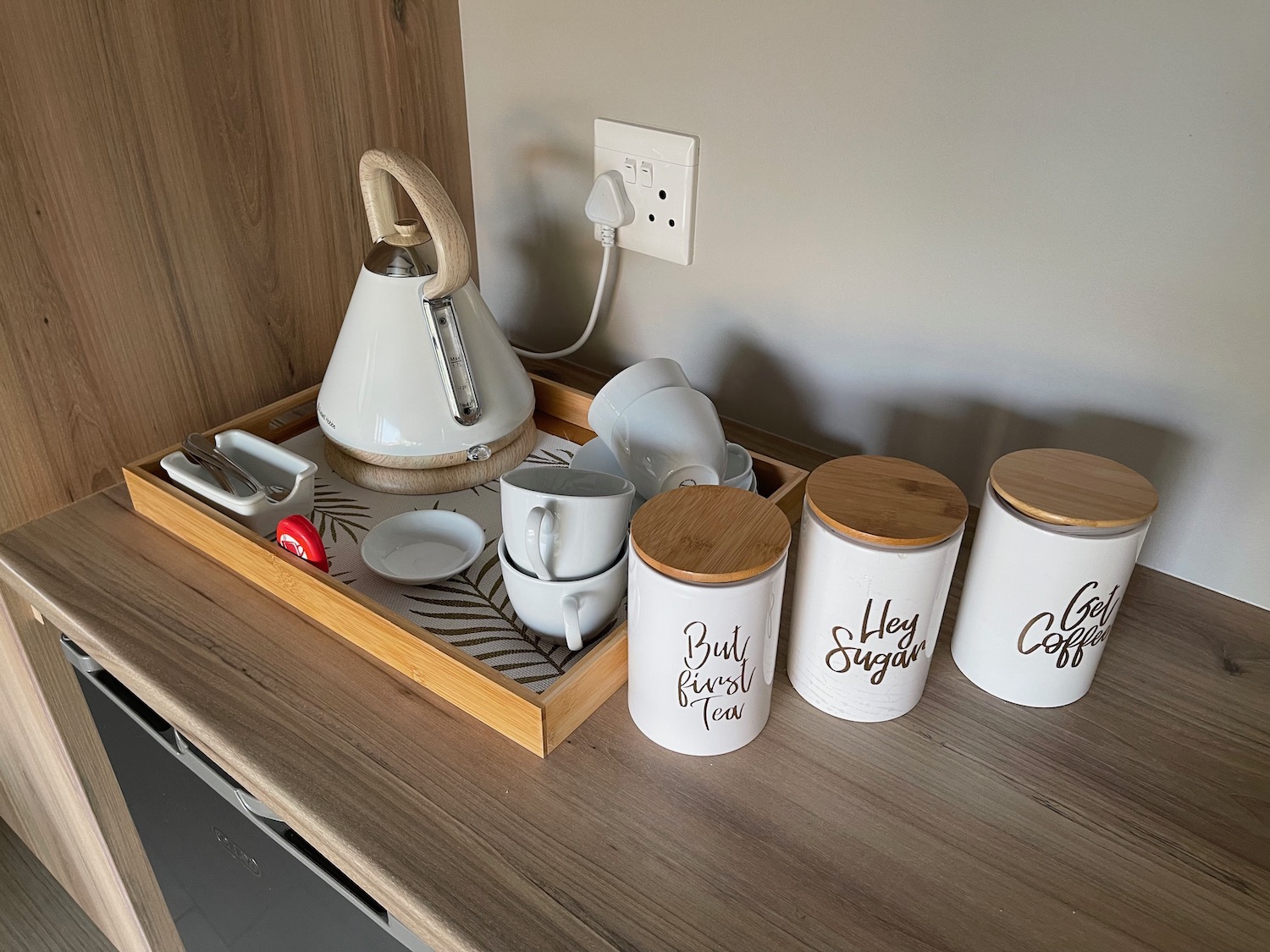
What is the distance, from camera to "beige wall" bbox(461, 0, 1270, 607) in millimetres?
638

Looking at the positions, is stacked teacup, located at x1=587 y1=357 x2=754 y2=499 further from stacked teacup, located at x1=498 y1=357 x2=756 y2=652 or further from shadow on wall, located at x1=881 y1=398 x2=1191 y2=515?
shadow on wall, located at x1=881 y1=398 x2=1191 y2=515

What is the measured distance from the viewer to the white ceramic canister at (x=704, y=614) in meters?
0.54

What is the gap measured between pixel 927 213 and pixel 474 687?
1.69 ft

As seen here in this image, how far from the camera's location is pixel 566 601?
2.09ft

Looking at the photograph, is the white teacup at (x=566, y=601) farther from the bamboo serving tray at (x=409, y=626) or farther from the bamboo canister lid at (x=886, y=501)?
the bamboo canister lid at (x=886, y=501)

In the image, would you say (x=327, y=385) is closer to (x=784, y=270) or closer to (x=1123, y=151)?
(x=784, y=270)

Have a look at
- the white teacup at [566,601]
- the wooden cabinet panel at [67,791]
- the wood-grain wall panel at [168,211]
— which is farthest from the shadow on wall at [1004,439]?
the wooden cabinet panel at [67,791]

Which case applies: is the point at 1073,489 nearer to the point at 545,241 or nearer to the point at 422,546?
the point at 422,546

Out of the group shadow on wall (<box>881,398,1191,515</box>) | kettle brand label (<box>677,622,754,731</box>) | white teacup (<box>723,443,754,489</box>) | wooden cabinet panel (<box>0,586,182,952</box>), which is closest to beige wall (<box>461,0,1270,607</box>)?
shadow on wall (<box>881,398,1191,515</box>)

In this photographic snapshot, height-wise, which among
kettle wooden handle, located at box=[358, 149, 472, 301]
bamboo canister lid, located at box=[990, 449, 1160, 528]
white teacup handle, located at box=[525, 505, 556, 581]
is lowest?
white teacup handle, located at box=[525, 505, 556, 581]

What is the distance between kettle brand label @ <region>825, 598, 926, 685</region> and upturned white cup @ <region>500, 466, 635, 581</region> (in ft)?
0.54

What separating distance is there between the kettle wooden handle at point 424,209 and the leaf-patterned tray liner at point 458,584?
190 mm

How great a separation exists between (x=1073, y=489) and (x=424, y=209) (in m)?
0.51

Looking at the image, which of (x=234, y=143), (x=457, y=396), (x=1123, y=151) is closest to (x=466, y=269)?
(x=457, y=396)
